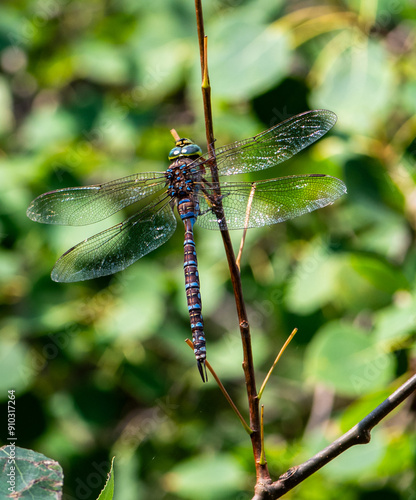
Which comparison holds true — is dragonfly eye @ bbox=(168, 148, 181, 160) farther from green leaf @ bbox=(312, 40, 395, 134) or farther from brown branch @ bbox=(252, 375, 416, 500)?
brown branch @ bbox=(252, 375, 416, 500)

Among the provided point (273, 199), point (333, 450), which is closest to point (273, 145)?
point (273, 199)

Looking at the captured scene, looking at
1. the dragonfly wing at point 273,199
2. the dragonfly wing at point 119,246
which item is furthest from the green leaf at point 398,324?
the dragonfly wing at point 119,246

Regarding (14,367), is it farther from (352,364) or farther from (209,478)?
(352,364)

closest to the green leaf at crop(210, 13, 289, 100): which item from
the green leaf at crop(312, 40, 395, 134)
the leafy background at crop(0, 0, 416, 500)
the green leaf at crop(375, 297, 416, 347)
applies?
the leafy background at crop(0, 0, 416, 500)

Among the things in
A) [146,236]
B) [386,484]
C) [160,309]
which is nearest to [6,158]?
[160,309]

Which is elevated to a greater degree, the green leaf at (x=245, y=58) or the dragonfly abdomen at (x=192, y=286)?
the green leaf at (x=245, y=58)

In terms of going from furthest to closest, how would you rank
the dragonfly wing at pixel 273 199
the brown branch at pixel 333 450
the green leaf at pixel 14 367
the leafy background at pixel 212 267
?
the green leaf at pixel 14 367 < the leafy background at pixel 212 267 < the dragonfly wing at pixel 273 199 < the brown branch at pixel 333 450

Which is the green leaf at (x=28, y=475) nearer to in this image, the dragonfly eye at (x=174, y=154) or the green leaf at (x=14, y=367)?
the dragonfly eye at (x=174, y=154)
